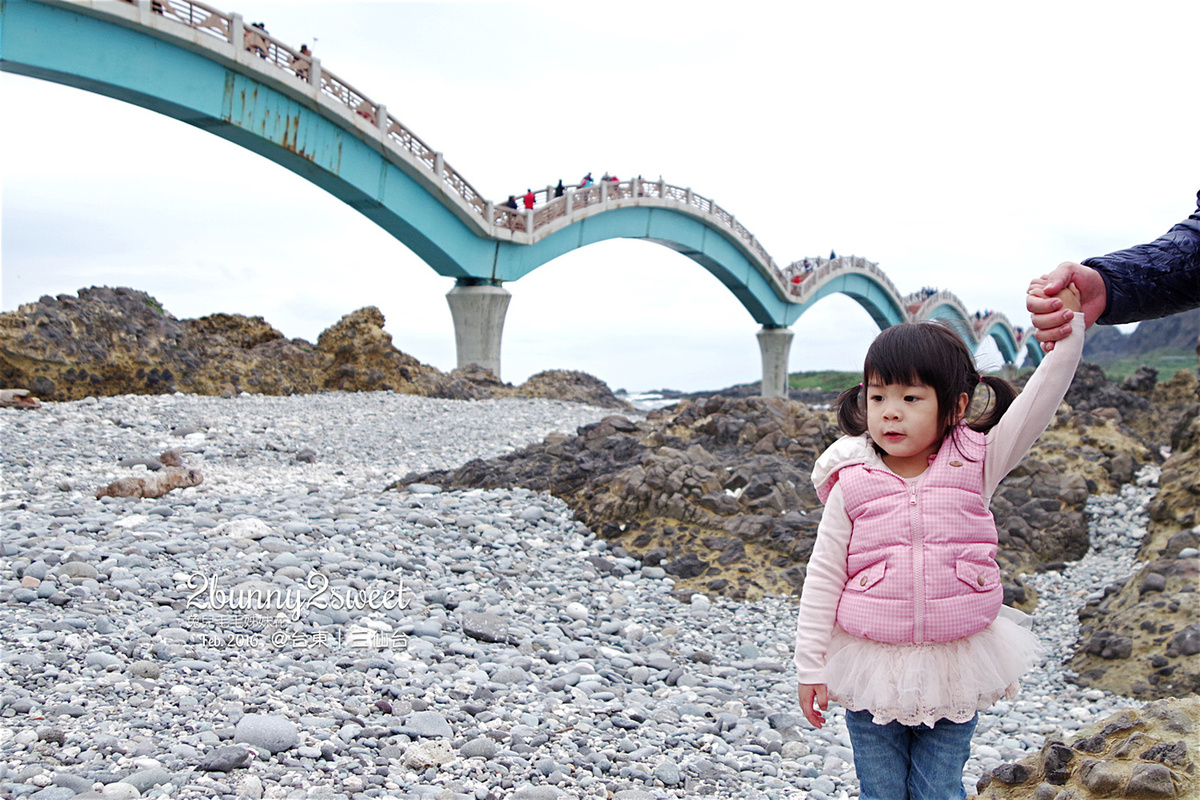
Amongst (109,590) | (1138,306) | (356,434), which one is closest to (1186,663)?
(1138,306)

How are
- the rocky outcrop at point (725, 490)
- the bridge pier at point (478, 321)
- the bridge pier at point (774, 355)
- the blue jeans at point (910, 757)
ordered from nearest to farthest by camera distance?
the blue jeans at point (910, 757)
the rocky outcrop at point (725, 490)
the bridge pier at point (478, 321)
the bridge pier at point (774, 355)

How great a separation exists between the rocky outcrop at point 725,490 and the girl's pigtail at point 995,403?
13.6ft

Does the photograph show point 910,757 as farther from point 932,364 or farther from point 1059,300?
point 1059,300

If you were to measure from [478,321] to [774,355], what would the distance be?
524 inches

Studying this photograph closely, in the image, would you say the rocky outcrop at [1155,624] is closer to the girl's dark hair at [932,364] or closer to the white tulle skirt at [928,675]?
the white tulle skirt at [928,675]

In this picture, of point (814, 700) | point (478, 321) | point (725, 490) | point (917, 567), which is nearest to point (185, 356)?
point (478, 321)

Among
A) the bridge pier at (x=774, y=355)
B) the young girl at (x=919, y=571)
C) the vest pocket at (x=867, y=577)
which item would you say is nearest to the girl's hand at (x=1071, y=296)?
the young girl at (x=919, y=571)

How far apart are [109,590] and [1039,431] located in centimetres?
430

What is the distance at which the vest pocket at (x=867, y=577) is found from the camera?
2154 millimetres

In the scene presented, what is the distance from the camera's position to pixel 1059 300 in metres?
2.07

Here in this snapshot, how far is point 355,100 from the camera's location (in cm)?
1468

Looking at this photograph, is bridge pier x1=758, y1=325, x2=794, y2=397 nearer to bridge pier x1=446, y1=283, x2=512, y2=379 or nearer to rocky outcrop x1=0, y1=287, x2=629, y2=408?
bridge pier x1=446, y1=283, x2=512, y2=379

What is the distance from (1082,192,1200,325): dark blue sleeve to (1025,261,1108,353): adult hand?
38 millimetres

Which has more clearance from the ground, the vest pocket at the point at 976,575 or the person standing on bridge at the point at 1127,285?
the person standing on bridge at the point at 1127,285
